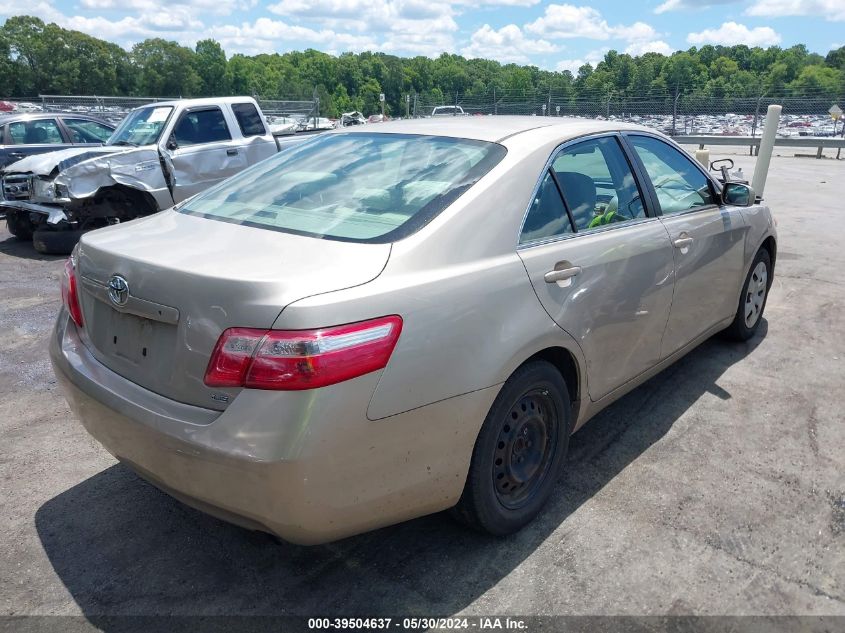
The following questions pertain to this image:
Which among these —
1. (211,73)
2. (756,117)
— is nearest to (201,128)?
(756,117)

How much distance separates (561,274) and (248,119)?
28.8 feet

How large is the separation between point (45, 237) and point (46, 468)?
625cm

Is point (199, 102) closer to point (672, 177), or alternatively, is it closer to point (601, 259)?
point (672, 177)

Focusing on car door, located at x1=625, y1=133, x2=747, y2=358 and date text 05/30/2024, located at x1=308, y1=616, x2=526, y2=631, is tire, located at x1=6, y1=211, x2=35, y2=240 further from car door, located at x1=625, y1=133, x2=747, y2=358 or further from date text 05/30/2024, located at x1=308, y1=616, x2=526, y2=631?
date text 05/30/2024, located at x1=308, y1=616, x2=526, y2=631

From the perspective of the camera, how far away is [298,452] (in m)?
2.00

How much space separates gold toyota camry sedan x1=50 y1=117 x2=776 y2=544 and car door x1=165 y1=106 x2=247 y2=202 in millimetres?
6452

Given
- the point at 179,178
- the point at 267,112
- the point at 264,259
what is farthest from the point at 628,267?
the point at 267,112

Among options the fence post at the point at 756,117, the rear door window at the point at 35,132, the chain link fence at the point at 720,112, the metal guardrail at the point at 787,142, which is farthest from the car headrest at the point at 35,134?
the fence post at the point at 756,117

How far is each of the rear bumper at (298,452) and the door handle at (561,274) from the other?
0.58 meters

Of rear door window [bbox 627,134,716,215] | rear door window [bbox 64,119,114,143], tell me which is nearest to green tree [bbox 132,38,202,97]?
rear door window [bbox 64,119,114,143]

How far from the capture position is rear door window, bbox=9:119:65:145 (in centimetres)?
1140

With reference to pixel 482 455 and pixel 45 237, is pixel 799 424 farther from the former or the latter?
pixel 45 237

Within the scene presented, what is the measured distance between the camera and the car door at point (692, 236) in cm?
372

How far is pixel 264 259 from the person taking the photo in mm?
2279
